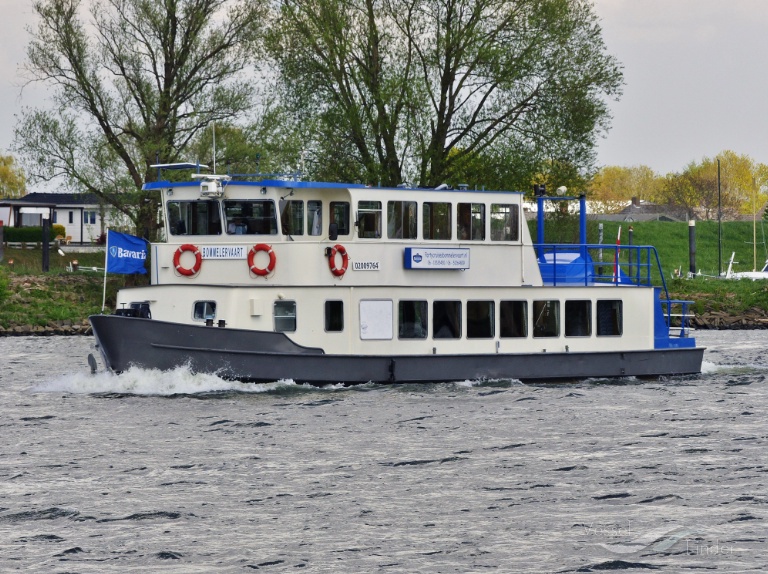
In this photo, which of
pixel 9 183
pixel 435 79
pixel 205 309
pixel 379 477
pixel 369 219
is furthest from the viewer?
pixel 9 183

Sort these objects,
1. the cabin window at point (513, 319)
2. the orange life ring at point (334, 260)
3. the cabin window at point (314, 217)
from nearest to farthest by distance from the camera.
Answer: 1. the orange life ring at point (334, 260)
2. the cabin window at point (314, 217)
3. the cabin window at point (513, 319)

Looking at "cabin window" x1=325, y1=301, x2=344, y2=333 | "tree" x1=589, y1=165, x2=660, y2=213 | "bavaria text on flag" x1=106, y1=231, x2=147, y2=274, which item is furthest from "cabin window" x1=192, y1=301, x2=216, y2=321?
"tree" x1=589, y1=165, x2=660, y2=213

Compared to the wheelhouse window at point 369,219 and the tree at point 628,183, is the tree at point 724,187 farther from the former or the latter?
the wheelhouse window at point 369,219

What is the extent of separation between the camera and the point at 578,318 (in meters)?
28.1

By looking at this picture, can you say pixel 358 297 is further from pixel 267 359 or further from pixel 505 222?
pixel 505 222

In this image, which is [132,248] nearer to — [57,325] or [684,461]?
[684,461]

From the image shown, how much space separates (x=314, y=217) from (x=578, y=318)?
6541mm

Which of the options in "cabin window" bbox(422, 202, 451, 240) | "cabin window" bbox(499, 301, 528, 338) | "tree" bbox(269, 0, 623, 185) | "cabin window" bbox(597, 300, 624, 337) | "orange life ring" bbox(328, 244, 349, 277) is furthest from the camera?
"tree" bbox(269, 0, 623, 185)

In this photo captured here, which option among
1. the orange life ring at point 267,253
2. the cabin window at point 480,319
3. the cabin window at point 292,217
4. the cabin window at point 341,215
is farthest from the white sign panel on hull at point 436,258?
the orange life ring at point 267,253

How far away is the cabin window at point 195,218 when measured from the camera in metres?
26.2

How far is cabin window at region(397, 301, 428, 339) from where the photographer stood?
26484 millimetres

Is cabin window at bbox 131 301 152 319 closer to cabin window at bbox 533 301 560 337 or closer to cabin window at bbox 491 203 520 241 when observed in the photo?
cabin window at bbox 491 203 520 241

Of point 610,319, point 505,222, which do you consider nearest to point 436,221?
point 505,222

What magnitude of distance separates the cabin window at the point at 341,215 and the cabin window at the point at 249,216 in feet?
4.34
